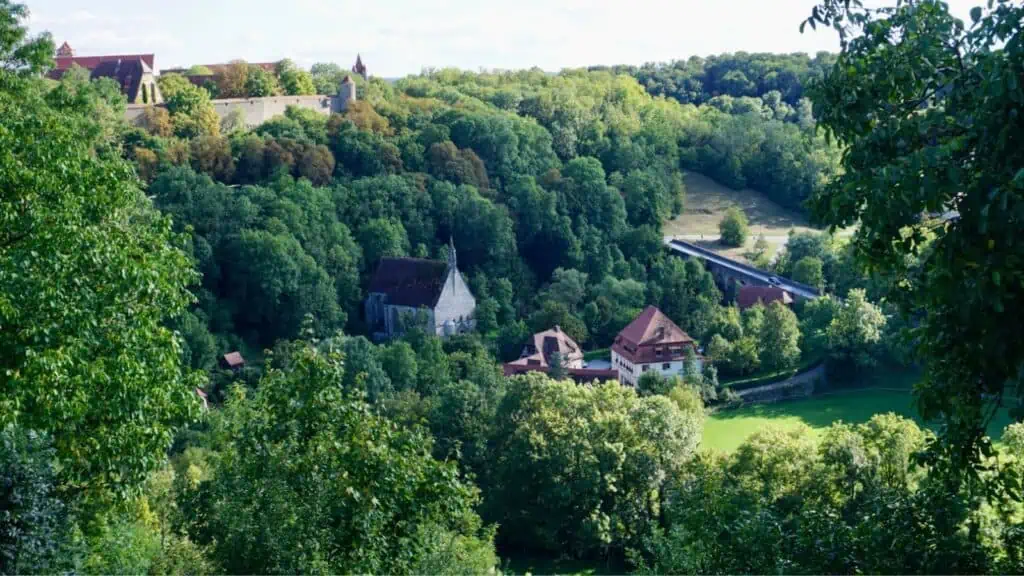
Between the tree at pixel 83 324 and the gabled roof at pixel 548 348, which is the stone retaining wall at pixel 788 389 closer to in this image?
the gabled roof at pixel 548 348

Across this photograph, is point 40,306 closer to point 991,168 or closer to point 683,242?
point 991,168

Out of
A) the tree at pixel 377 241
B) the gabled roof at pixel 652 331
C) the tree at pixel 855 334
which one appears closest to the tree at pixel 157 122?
the tree at pixel 377 241

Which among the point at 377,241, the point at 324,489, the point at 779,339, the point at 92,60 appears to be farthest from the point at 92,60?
the point at 324,489

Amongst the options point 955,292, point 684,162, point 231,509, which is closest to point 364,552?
point 231,509

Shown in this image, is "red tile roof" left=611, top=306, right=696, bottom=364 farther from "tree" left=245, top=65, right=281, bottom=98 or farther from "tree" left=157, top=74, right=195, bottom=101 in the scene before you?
"tree" left=245, top=65, right=281, bottom=98

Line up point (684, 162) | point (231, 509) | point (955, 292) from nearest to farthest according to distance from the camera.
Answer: point (955, 292), point (231, 509), point (684, 162)
